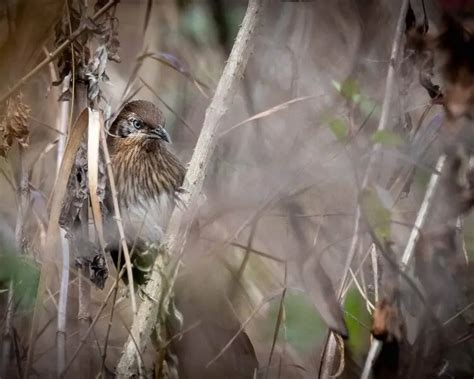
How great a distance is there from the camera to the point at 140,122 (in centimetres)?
126

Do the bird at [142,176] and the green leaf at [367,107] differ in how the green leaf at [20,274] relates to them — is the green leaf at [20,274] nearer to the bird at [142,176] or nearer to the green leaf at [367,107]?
the bird at [142,176]

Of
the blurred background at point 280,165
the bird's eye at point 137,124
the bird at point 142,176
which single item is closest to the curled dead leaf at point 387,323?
the blurred background at point 280,165

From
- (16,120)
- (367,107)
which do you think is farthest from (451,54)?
(16,120)

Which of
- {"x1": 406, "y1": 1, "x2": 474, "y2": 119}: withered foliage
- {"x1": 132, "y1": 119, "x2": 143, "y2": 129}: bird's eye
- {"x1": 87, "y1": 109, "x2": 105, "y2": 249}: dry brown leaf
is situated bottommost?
{"x1": 87, "y1": 109, "x2": 105, "y2": 249}: dry brown leaf

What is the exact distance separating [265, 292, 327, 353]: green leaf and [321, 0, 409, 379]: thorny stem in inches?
1.0

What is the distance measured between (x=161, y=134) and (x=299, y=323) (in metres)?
0.38

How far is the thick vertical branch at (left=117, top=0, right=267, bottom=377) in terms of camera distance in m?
1.23

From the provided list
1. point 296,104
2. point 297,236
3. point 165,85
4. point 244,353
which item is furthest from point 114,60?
point 244,353

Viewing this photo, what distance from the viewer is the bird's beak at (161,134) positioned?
1249 mm

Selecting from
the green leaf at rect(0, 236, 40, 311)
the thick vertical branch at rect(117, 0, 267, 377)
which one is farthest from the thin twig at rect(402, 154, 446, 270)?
the green leaf at rect(0, 236, 40, 311)

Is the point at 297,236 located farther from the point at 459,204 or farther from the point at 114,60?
the point at 114,60

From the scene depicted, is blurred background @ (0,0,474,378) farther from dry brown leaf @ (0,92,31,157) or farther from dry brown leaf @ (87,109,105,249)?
dry brown leaf @ (0,92,31,157)

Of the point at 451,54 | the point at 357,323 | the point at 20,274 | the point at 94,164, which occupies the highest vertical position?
the point at 451,54

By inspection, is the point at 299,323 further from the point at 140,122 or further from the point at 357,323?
the point at 140,122
